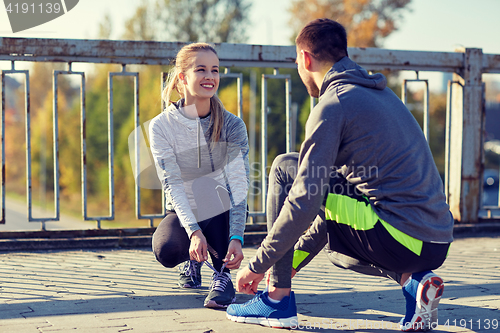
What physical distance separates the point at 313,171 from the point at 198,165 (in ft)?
3.59

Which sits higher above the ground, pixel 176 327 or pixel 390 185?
pixel 390 185

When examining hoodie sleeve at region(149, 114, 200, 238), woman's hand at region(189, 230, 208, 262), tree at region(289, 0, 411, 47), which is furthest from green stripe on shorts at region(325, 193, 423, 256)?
tree at region(289, 0, 411, 47)

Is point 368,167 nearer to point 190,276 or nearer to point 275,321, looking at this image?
Answer: point 275,321

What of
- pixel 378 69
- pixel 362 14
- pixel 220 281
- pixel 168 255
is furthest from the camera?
pixel 362 14

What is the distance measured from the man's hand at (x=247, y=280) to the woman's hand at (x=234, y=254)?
288 millimetres

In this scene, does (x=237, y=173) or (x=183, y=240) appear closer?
(x=183, y=240)

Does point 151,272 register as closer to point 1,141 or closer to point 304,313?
point 304,313

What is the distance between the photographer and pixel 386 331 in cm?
219

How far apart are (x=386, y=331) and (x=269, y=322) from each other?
1.63 ft

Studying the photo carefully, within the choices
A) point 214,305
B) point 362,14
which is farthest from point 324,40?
point 362,14

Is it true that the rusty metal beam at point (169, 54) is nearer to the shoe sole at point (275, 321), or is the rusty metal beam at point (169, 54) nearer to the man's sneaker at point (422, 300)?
the shoe sole at point (275, 321)

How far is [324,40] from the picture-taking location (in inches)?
87.7

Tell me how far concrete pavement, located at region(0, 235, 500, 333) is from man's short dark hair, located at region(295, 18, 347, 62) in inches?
46.6

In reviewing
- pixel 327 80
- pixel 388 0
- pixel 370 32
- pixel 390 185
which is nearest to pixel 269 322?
pixel 390 185
